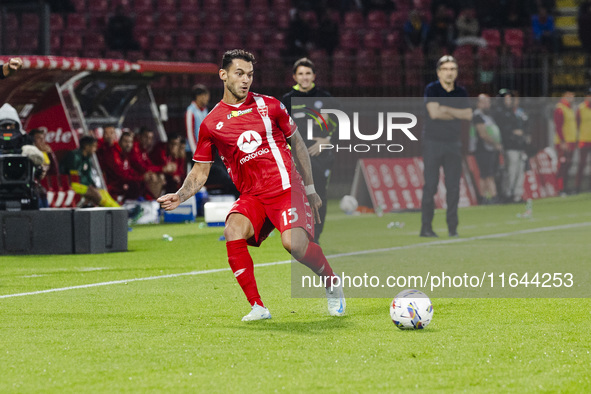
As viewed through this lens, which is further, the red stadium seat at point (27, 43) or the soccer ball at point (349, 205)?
the red stadium seat at point (27, 43)

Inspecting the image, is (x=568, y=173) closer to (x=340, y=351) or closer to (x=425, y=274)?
(x=425, y=274)

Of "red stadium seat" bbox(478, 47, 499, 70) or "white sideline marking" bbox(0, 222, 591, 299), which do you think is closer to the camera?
"white sideline marking" bbox(0, 222, 591, 299)

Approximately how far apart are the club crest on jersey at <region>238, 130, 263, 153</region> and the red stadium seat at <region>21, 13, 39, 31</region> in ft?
63.0

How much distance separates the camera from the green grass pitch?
5258 mm

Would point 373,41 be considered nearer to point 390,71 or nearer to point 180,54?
point 390,71

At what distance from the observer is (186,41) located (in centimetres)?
2623

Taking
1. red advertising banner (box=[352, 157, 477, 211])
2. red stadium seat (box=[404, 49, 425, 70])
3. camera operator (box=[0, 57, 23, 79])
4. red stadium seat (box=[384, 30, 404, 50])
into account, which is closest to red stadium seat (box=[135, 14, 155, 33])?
red stadium seat (box=[384, 30, 404, 50])

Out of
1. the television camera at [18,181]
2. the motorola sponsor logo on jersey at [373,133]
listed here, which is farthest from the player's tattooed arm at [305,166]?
the television camera at [18,181]

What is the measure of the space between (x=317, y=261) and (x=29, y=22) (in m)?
19.9

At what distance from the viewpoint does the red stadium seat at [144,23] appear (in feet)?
87.1

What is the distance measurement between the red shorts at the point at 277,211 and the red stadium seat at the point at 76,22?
20.1 metres

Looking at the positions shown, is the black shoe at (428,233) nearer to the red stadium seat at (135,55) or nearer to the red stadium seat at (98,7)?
the red stadium seat at (135,55)

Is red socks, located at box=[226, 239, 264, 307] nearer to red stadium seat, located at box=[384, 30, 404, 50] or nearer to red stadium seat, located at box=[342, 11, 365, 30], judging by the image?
red stadium seat, located at box=[384, 30, 404, 50]

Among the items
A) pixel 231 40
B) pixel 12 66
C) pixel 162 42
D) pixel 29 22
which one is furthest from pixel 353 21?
pixel 12 66
